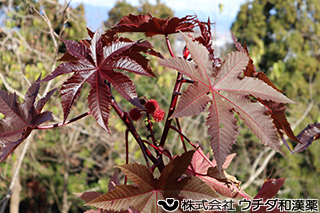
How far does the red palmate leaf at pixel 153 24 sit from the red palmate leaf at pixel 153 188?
29 centimetres

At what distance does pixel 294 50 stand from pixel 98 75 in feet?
18.5

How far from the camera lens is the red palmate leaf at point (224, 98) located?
45 cm

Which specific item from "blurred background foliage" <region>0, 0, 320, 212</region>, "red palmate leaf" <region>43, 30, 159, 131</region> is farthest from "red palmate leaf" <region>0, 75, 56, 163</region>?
"blurred background foliage" <region>0, 0, 320, 212</region>

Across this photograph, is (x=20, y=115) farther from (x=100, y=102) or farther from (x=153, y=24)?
(x=153, y=24)

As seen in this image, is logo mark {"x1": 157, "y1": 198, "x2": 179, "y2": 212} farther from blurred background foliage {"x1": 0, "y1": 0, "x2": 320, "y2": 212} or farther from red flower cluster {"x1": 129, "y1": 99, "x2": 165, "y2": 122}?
blurred background foliage {"x1": 0, "y1": 0, "x2": 320, "y2": 212}

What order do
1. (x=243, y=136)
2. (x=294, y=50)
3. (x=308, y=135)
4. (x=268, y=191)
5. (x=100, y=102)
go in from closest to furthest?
(x=100, y=102)
(x=268, y=191)
(x=308, y=135)
(x=243, y=136)
(x=294, y=50)

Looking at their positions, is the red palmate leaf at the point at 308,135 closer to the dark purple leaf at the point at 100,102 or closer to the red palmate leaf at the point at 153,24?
the red palmate leaf at the point at 153,24

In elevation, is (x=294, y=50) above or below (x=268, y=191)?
above

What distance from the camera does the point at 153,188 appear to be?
0.51m

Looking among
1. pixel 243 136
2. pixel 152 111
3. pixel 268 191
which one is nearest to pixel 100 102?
pixel 152 111

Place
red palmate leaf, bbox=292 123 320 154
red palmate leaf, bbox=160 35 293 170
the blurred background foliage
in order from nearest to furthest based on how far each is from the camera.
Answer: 1. red palmate leaf, bbox=160 35 293 170
2. red palmate leaf, bbox=292 123 320 154
3. the blurred background foliage

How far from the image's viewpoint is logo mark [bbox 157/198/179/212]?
0.49 meters

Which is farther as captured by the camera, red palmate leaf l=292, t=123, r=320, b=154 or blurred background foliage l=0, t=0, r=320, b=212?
blurred background foliage l=0, t=0, r=320, b=212

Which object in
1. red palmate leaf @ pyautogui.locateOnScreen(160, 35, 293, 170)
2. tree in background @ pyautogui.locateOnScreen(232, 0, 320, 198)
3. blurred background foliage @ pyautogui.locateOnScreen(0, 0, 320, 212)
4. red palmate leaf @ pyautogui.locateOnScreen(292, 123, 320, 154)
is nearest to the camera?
red palmate leaf @ pyautogui.locateOnScreen(160, 35, 293, 170)
